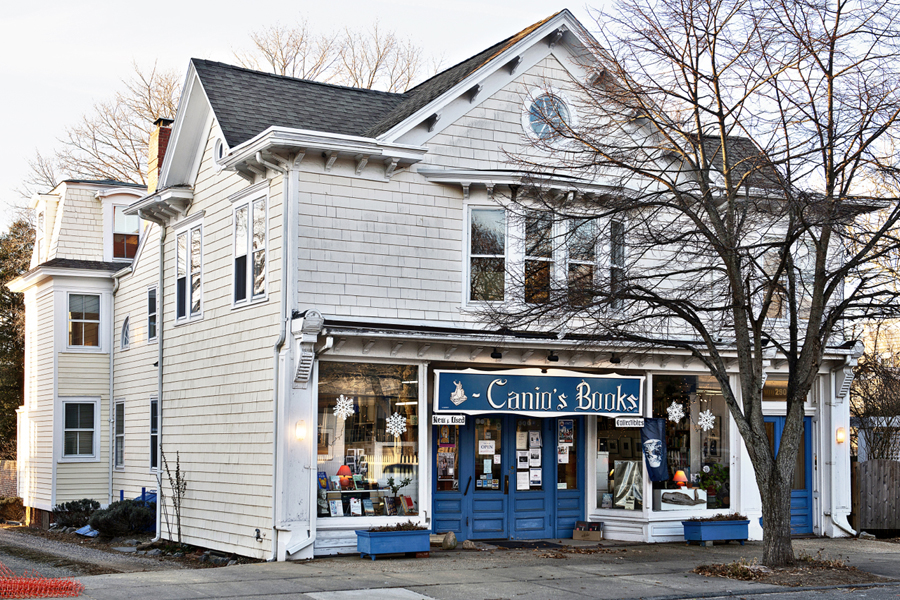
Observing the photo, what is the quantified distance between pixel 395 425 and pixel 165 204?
703 cm

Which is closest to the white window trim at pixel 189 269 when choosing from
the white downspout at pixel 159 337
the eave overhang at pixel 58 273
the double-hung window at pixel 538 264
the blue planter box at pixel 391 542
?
the white downspout at pixel 159 337

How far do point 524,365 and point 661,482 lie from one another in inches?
136

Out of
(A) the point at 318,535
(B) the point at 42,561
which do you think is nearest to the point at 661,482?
(A) the point at 318,535

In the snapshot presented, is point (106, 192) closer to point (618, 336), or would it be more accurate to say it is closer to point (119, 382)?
point (119, 382)

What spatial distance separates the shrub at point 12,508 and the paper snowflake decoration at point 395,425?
16.8m

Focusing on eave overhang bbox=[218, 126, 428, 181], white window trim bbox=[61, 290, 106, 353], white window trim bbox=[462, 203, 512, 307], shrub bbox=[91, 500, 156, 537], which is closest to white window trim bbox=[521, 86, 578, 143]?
white window trim bbox=[462, 203, 512, 307]

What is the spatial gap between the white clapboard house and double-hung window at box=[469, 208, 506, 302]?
0.04m

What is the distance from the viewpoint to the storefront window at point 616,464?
17641 millimetres

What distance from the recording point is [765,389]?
747 inches

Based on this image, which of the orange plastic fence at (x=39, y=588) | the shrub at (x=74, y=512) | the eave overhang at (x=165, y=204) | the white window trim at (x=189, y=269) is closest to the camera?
the orange plastic fence at (x=39, y=588)

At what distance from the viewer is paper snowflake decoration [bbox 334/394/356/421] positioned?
1534 centimetres

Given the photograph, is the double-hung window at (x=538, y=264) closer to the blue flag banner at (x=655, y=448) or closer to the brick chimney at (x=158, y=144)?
the blue flag banner at (x=655, y=448)

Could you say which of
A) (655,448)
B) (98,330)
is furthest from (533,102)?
(98,330)

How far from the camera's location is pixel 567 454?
1767cm
